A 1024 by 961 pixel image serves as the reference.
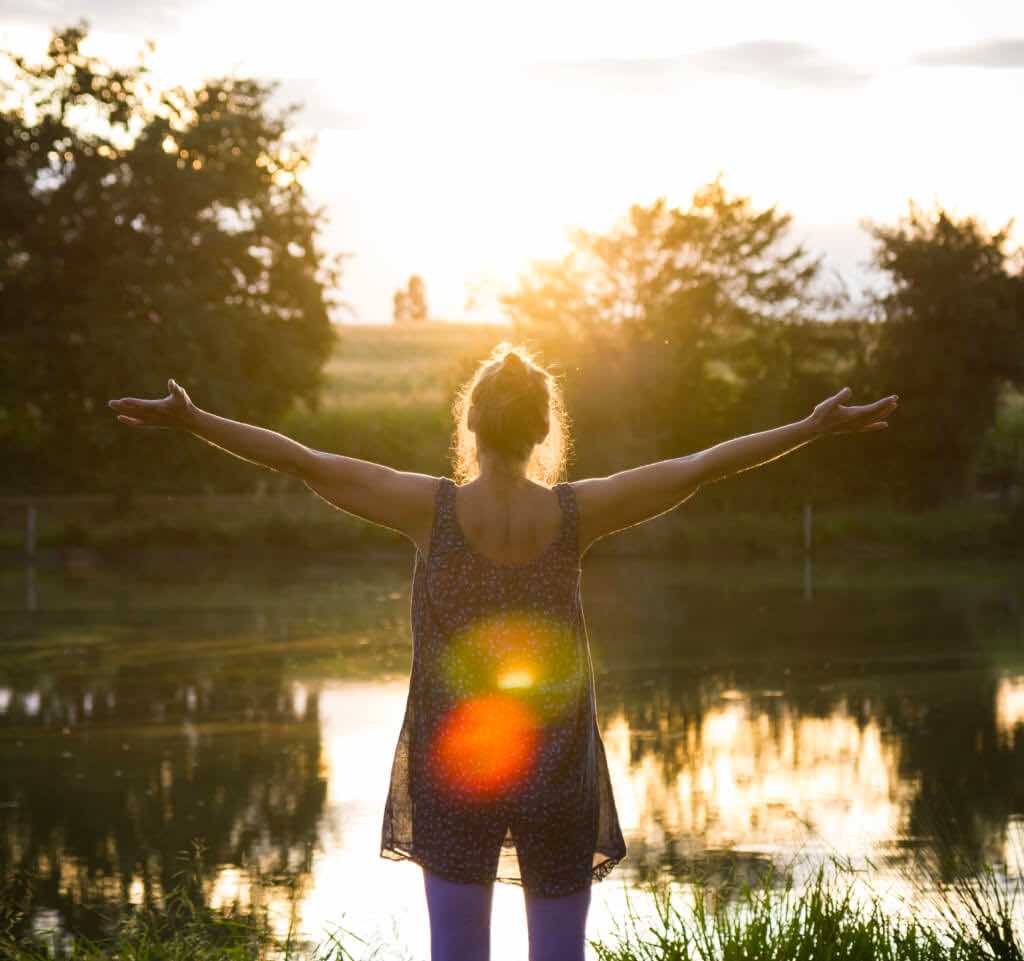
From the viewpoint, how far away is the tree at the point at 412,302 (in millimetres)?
115594

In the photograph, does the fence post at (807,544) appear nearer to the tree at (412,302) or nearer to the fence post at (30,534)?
the fence post at (30,534)

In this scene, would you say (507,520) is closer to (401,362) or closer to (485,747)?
(485,747)

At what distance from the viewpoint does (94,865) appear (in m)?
8.59

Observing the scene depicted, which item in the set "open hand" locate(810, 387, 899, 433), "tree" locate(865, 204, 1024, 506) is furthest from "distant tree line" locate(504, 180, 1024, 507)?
"open hand" locate(810, 387, 899, 433)

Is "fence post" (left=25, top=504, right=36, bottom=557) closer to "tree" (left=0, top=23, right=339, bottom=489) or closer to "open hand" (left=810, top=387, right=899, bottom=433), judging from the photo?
"tree" (left=0, top=23, right=339, bottom=489)

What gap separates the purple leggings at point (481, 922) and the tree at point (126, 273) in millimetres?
29665

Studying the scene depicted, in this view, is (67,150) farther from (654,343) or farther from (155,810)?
(155,810)

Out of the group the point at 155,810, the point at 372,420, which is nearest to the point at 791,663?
the point at 155,810

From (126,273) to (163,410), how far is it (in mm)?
30840

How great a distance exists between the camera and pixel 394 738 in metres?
12.4

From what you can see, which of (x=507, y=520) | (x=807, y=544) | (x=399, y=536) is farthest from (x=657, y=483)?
(x=807, y=544)

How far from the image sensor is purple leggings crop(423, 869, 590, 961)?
138 inches

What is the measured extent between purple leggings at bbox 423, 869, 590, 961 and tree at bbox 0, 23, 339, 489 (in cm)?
2966

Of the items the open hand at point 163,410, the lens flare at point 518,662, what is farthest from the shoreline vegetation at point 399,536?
the lens flare at point 518,662
